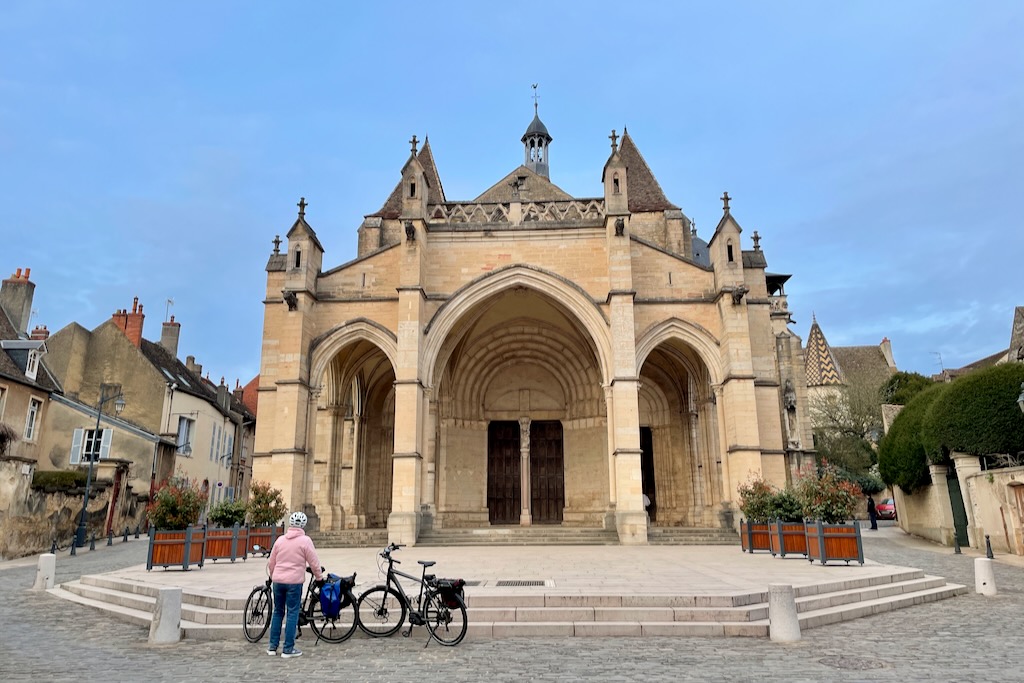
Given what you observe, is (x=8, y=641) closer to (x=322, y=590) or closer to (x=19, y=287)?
(x=322, y=590)

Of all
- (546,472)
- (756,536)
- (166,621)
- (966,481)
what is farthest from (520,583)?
(546,472)

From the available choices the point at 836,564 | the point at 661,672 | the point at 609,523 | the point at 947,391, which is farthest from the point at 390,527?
the point at 947,391

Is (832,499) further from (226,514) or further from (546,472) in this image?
(546,472)

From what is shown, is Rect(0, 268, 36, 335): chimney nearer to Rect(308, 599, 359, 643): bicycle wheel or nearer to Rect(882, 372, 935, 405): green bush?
Rect(308, 599, 359, 643): bicycle wheel

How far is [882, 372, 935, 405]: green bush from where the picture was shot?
105ft

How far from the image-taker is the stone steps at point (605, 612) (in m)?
6.16

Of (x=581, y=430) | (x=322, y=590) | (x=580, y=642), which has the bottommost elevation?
(x=580, y=642)

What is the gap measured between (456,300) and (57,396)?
12.4 meters

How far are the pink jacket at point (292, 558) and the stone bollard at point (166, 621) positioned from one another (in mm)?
1499

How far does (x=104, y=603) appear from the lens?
8.05 meters

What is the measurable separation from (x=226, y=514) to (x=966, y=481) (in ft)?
50.2

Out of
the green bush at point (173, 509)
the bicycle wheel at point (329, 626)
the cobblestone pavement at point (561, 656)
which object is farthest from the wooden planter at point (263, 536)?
the bicycle wheel at point (329, 626)

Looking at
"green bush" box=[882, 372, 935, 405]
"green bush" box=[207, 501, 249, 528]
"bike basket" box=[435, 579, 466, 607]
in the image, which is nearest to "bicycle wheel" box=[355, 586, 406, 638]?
"bike basket" box=[435, 579, 466, 607]

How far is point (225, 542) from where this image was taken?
38.7ft
